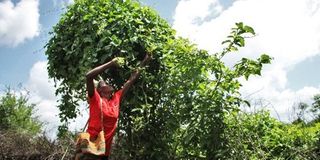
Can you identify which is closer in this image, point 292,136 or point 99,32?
point 99,32

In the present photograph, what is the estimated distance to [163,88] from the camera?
6.06 m

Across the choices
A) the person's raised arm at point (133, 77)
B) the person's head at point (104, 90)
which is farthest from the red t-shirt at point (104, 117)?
the person's raised arm at point (133, 77)

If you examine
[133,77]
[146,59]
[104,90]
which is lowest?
[104,90]

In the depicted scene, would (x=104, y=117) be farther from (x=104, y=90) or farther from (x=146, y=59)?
(x=146, y=59)

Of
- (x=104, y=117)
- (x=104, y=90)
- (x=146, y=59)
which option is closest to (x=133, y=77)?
(x=146, y=59)

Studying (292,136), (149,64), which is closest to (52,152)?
(149,64)

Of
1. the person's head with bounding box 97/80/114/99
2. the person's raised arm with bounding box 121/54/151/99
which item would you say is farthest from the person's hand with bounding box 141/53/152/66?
the person's head with bounding box 97/80/114/99

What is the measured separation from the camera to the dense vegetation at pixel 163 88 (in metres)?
5.38

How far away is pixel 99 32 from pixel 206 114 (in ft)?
6.02

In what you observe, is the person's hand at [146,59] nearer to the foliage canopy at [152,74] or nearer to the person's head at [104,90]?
the foliage canopy at [152,74]

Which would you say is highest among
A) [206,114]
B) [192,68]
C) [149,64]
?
[149,64]

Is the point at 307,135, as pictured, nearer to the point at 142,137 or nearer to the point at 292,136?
the point at 292,136

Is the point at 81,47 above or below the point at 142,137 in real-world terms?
above

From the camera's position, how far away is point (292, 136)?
279 inches
